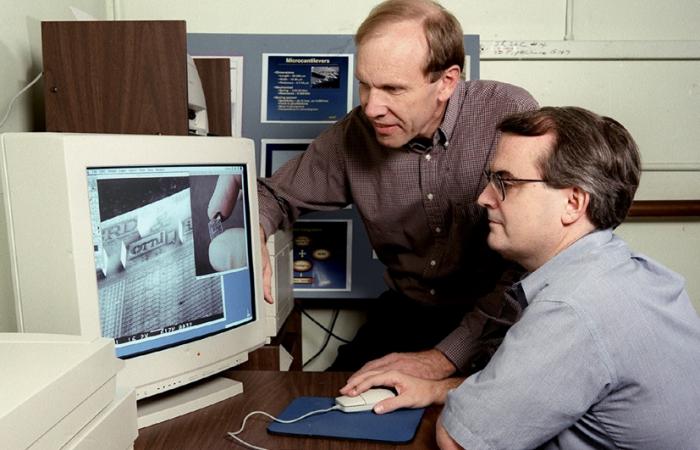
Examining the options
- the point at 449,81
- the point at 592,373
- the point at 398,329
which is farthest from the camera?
the point at 398,329

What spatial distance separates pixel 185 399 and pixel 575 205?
28.5 inches

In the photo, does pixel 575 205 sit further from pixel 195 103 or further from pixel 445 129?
pixel 195 103

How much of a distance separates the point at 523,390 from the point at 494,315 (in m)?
0.53

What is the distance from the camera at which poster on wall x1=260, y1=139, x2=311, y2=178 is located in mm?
2203

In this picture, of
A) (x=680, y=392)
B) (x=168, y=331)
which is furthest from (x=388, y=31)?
(x=680, y=392)

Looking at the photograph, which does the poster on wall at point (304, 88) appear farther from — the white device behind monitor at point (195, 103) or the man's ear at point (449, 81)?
the man's ear at point (449, 81)

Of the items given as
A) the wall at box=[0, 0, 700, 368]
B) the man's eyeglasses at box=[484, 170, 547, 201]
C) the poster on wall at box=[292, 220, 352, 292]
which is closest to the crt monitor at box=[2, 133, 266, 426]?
the man's eyeglasses at box=[484, 170, 547, 201]

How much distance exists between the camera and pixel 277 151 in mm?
2207

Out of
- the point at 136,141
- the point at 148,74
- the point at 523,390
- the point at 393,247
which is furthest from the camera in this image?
the point at 393,247

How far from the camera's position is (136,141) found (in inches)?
39.4

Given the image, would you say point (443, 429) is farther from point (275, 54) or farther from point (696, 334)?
point (275, 54)

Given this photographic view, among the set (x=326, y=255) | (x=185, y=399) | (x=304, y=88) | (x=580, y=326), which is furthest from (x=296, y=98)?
(x=580, y=326)

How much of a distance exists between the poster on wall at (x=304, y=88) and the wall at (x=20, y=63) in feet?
2.40

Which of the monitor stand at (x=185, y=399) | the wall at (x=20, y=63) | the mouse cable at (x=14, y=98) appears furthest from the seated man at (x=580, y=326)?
the mouse cable at (x=14, y=98)
